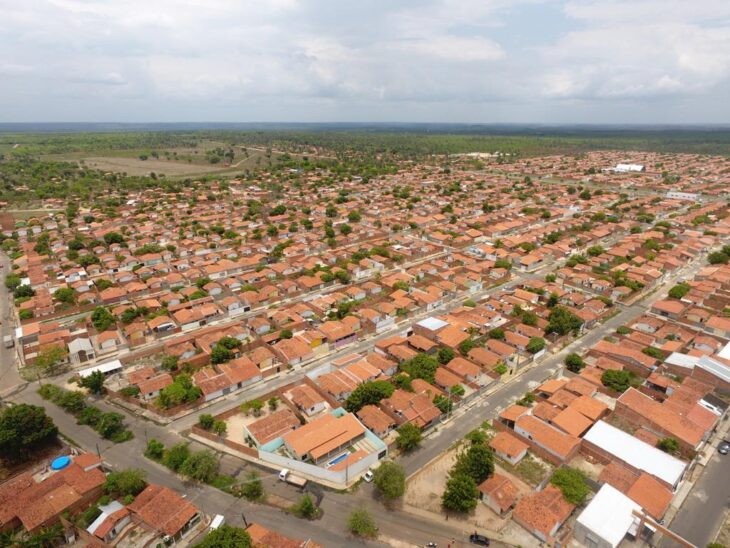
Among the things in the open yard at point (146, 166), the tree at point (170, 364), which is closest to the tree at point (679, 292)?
the tree at point (170, 364)

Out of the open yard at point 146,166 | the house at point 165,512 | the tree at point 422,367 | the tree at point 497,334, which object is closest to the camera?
the house at point 165,512

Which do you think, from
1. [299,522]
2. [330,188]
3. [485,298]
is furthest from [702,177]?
[299,522]

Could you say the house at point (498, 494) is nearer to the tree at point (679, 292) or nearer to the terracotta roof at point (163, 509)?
the terracotta roof at point (163, 509)

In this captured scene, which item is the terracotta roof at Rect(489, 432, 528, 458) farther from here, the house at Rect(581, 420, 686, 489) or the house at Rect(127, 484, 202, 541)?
the house at Rect(127, 484, 202, 541)

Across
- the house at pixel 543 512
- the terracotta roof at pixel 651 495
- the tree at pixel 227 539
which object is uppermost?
the tree at pixel 227 539

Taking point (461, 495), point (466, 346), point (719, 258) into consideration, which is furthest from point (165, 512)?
point (719, 258)

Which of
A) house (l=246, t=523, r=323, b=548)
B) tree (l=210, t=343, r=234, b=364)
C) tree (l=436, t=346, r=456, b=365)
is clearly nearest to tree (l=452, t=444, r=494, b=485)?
house (l=246, t=523, r=323, b=548)

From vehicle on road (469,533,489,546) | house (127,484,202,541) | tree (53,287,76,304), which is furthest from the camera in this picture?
tree (53,287,76,304)
